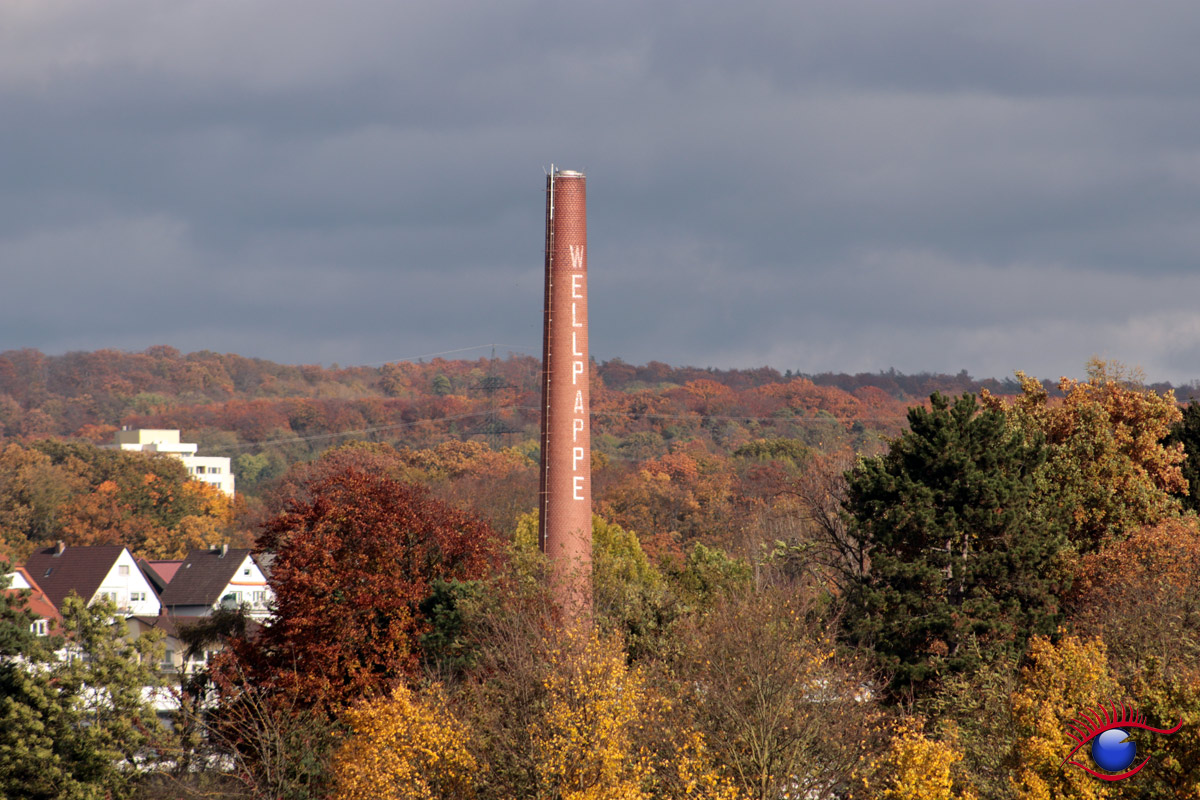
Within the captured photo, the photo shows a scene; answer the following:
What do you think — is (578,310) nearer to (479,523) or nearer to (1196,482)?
(479,523)

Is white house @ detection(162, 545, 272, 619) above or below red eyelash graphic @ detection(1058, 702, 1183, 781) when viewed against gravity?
below

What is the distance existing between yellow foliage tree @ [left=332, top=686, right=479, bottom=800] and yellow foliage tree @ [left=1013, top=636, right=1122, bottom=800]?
11458 mm

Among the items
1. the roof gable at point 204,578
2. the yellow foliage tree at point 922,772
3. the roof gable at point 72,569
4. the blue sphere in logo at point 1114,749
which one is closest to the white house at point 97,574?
the roof gable at point 72,569

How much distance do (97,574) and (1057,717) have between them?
223ft

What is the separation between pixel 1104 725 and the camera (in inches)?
885

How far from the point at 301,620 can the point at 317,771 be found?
20.8ft

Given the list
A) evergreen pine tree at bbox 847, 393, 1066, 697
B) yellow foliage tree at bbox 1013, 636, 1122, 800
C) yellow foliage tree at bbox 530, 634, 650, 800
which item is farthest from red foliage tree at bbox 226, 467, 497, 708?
yellow foliage tree at bbox 1013, 636, 1122, 800

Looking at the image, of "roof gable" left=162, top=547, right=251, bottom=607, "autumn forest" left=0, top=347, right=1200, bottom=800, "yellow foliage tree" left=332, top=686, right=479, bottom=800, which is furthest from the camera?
"roof gable" left=162, top=547, right=251, bottom=607

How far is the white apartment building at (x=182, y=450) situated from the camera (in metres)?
162

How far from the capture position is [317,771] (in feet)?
114

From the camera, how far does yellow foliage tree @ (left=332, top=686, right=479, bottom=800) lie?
28.1 meters

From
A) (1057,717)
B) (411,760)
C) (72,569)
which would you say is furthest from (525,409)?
(1057,717)

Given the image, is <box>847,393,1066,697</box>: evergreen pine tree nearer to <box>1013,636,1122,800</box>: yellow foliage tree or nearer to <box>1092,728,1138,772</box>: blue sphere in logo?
<box>1013,636,1122,800</box>: yellow foliage tree

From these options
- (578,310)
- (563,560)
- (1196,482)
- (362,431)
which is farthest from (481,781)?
(362,431)
